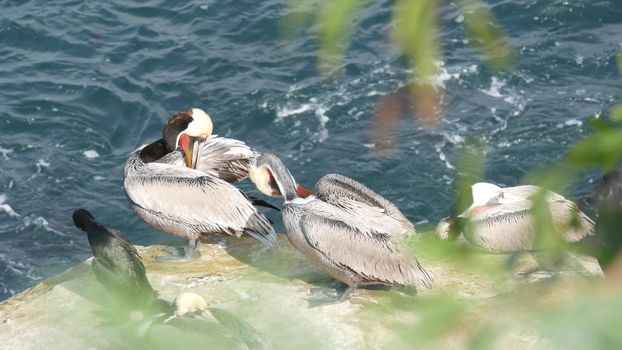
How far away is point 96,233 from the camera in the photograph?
28.4 feet

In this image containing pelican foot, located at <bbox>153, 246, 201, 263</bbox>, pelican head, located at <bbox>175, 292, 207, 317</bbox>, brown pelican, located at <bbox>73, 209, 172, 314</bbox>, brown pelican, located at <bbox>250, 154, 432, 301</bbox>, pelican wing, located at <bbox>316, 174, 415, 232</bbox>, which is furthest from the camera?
pelican foot, located at <bbox>153, 246, 201, 263</bbox>

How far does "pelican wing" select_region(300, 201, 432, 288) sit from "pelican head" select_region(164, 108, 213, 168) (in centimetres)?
208

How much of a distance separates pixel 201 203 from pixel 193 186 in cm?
16

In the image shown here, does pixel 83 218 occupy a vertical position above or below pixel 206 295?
above

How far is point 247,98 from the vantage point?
606 inches

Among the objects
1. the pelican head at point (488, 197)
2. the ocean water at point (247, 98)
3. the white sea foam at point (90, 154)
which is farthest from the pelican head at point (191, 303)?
the white sea foam at point (90, 154)

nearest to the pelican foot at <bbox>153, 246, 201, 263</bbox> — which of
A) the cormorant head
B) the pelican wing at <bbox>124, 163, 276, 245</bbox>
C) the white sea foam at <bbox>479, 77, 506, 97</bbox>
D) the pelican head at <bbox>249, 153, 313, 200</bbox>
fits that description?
the pelican wing at <bbox>124, 163, 276, 245</bbox>

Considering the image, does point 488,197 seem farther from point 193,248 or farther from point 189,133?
point 189,133

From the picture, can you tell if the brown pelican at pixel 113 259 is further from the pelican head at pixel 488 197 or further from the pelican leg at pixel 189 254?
the pelican head at pixel 488 197

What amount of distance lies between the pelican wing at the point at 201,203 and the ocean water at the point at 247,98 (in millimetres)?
3346

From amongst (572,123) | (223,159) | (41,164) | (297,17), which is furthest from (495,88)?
(297,17)

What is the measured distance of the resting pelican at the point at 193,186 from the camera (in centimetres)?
912

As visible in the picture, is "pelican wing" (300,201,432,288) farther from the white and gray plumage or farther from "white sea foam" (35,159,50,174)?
"white sea foam" (35,159,50,174)

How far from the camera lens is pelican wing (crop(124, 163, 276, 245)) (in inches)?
358
